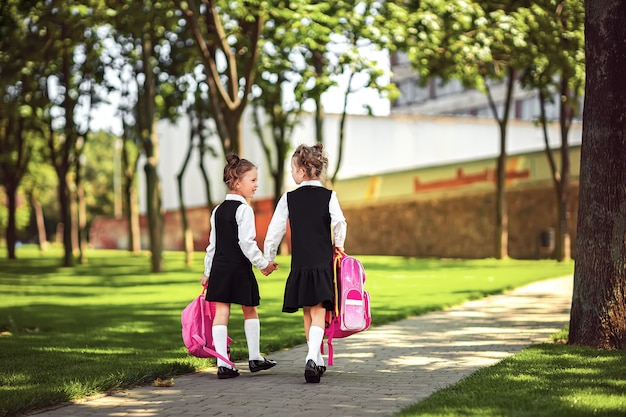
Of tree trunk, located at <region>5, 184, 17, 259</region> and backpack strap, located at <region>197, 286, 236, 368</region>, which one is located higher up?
tree trunk, located at <region>5, 184, 17, 259</region>

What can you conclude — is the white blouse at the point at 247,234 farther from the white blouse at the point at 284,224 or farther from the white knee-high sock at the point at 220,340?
the white knee-high sock at the point at 220,340

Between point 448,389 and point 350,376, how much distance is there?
1173 mm

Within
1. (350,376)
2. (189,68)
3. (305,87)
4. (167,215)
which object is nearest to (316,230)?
(350,376)

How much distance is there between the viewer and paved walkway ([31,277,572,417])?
6.39 m

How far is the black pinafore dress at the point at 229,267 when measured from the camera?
25.7 ft

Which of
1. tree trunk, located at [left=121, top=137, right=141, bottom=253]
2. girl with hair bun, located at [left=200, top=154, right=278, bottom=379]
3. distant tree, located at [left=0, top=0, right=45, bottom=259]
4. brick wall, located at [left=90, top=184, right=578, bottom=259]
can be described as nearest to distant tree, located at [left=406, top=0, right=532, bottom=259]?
distant tree, located at [left=0, top=0, right=45, bottom=259]

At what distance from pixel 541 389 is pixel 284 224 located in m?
2.28

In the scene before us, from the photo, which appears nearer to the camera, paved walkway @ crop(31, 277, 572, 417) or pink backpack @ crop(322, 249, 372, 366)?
paved walkway @ crop(31, 277, 572, 417)

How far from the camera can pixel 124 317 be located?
Answer: 572 inches

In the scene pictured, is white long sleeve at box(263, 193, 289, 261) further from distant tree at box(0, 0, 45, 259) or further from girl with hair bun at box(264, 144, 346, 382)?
distant tree at box(0, 0, 45, 259)

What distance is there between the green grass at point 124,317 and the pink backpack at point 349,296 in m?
1.62

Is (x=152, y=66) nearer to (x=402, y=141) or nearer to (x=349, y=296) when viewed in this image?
(x=349, y=296)

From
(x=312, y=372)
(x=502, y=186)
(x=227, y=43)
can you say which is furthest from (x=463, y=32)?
(x=502, y=186)

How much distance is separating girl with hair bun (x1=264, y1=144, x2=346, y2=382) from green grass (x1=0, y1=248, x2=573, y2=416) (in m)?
1.38
